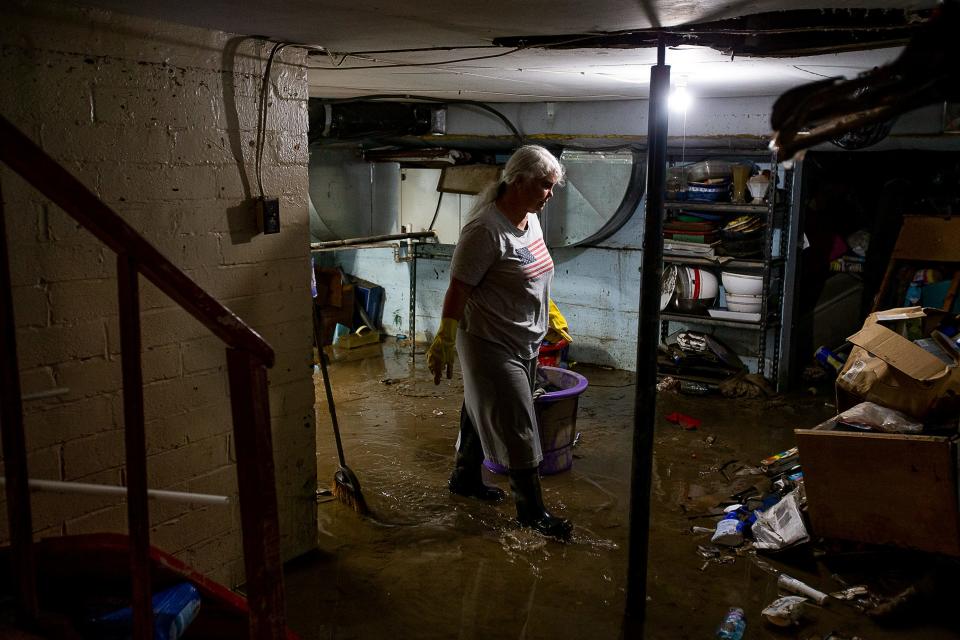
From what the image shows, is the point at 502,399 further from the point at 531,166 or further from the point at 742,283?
the point at 742,283

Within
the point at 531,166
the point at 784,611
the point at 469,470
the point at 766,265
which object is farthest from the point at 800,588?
the point at 766,265

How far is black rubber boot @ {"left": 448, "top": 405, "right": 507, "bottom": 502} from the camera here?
3951 mm

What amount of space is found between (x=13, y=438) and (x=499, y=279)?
89.6 inches

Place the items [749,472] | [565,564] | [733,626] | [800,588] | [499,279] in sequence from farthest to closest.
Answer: [749,472]
[499,279]
[565,564]
[800,588]
[733,626]

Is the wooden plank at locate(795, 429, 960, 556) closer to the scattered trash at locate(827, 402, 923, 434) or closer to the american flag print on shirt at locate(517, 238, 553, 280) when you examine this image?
the scattered trash at locate(827, 402, 923, 434)

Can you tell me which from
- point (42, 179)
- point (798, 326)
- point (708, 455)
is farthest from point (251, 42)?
point (798, 326)

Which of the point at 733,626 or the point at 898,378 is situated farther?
the point at 898,378

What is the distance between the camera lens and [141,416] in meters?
1.46

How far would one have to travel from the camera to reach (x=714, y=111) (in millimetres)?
5531

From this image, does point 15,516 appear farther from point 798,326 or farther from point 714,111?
point 798,326

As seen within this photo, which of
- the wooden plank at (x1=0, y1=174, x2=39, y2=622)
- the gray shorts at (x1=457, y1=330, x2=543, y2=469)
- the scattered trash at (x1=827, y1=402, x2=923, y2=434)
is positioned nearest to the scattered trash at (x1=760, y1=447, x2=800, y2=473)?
the scattered trash at (x1=827, y1=402, x2=923, y2=434)

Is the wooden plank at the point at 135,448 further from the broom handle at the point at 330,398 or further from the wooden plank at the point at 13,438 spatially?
the broom handle at the point at 330,398

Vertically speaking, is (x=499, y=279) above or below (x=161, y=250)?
below

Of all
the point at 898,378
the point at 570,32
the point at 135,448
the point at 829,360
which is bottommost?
the point at 829,360
